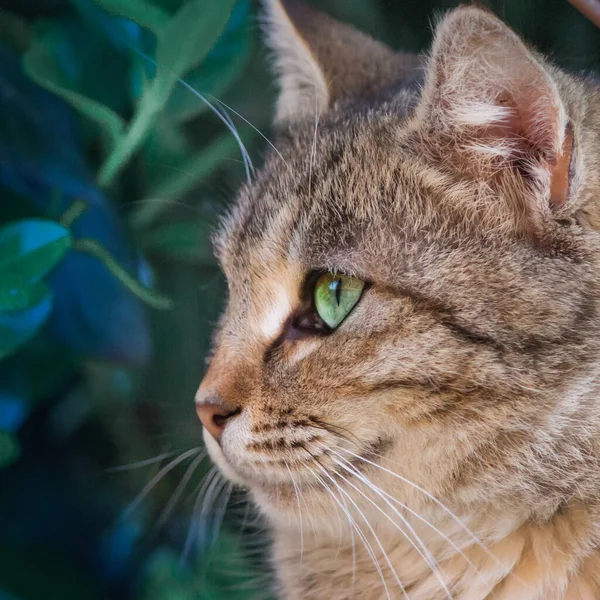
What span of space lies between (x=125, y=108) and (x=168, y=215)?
18 centimetres

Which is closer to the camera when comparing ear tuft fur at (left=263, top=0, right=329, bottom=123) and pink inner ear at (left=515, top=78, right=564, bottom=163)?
pink inner ear at (left=515, top=78, right=564, bottom=163)

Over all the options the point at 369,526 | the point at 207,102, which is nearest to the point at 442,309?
the point at 369,526

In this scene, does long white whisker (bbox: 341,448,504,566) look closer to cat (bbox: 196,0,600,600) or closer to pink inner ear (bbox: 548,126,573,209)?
cat (bbox: 196,0,600,600)

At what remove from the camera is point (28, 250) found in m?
0.84

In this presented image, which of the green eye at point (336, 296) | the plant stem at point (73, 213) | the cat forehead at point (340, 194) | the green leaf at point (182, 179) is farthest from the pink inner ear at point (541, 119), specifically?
the plant stem at point (73, 213)

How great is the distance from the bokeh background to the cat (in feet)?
0.61

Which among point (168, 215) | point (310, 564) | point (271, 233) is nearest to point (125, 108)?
point (168, 215)

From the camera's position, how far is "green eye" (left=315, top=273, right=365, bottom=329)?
2.45 ft

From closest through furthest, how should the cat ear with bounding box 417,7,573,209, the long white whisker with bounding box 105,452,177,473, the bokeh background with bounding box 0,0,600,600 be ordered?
the cat ear with bounding box 417,7,573,209, the bokeh background with bounding box 0,0,600,600, the long white whisker with bounding box 105,452,177,473

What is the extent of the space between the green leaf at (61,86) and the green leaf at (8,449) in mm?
435

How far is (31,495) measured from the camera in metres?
0.86

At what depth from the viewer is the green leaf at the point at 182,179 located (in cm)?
94

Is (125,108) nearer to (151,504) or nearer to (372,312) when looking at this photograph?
(372,312)

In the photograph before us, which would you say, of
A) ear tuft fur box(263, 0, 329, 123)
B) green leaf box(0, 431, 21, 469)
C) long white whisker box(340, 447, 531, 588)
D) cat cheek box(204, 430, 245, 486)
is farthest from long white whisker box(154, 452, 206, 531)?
ear tuft fur box(263, 0, 329, 123)
